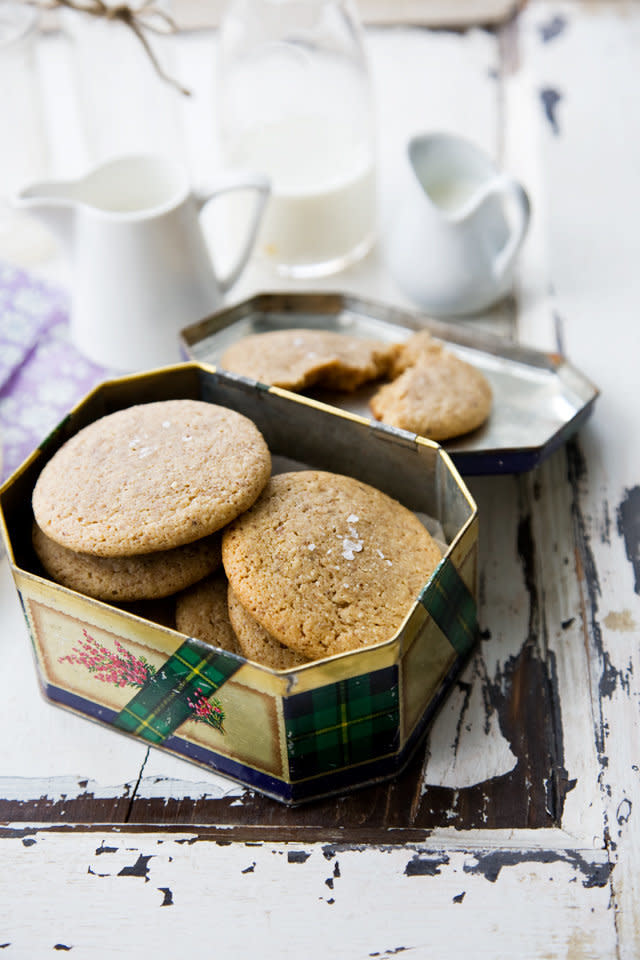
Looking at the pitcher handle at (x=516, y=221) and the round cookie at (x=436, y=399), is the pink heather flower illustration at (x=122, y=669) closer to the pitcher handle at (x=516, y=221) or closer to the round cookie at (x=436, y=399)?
the round cookie at (x=436, y=399)

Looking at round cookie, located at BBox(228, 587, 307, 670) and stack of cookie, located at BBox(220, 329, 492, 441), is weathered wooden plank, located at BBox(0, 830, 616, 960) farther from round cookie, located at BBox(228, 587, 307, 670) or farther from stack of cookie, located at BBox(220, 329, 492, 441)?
stack of cookie, located at BBox(220, 329, 492, 441)

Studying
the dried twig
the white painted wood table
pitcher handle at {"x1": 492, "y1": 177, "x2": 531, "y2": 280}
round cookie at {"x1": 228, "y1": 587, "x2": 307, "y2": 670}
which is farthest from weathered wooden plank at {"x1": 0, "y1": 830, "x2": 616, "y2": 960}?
the dried twig

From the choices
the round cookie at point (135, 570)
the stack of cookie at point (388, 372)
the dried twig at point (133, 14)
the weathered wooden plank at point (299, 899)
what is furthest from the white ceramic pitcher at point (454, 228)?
the weathered wooden plank at point (299, 899)

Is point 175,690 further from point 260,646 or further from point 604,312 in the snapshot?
point 604,312

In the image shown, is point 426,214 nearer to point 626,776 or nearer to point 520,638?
point 520,638

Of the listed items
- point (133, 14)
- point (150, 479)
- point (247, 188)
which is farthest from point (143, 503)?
point (133, 14)
